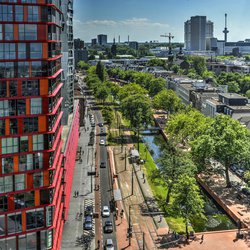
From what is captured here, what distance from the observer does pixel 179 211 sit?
184 feet

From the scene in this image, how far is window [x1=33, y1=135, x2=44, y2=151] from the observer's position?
4247cm

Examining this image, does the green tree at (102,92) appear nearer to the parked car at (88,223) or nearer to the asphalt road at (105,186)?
the asphalt road at (105,186)

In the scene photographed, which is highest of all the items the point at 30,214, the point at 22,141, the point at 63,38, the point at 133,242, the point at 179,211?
the point at 63,38

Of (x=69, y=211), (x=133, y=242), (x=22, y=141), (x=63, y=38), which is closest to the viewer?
(x=22, y=141)

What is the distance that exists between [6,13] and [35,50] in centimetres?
466

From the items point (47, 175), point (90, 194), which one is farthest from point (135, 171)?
point (47, 175)

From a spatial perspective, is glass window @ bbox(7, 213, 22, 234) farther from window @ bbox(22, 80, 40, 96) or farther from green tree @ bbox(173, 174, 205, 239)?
green tree @ bbox(173, 174, 205, 239)

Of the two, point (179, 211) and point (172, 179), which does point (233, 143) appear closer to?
point (172, 179)

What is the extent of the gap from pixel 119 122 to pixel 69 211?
7359cm

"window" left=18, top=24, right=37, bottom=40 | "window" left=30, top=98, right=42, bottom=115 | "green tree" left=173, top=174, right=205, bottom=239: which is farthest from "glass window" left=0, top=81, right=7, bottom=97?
"green tree" left=173, top=174, right=205, bottom=239

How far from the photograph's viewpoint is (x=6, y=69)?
40.5 m

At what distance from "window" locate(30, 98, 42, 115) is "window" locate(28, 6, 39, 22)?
8410 mm

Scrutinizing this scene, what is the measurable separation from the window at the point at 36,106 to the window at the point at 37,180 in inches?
264

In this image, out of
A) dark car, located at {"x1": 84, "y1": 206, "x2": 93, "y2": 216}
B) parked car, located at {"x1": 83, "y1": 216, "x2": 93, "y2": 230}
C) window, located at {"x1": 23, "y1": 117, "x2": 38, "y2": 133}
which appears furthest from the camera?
dark car, located at {"x1": 84, "y1": 206, "x2": 93, "y2": 216}
